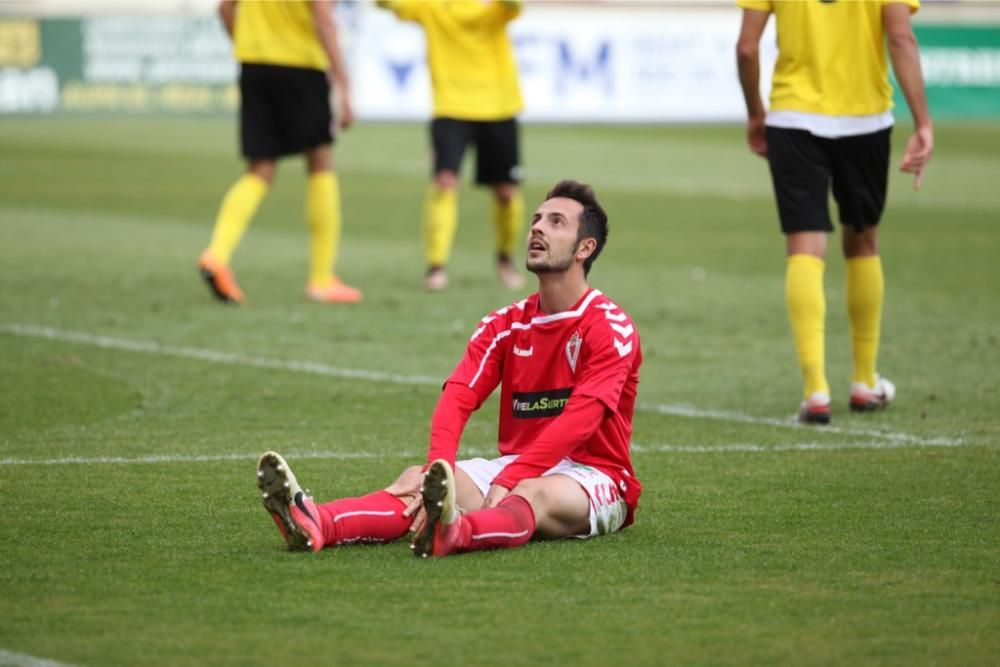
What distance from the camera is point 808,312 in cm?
775

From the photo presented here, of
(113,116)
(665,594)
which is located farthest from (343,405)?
(113,116)

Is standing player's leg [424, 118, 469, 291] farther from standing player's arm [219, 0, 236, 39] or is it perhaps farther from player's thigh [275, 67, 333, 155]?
standing player's arm [219, 0, 236, 39]

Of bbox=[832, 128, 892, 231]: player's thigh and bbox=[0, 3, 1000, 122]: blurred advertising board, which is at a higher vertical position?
bbox=[832, 128, 892, 231]: player's thigh

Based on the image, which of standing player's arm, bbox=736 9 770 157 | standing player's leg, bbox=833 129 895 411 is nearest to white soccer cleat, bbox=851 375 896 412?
standing player's leg, bbox=833 129 895 411

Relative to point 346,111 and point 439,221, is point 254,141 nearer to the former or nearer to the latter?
point 346,111

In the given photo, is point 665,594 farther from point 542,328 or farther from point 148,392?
point 148,392

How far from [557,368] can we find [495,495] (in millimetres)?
483

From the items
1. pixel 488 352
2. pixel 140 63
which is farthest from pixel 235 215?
pixel 140 63

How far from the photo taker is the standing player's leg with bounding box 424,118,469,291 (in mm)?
12422

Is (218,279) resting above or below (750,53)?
below

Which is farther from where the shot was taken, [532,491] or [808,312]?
[808,312]

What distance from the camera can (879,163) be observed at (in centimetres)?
793

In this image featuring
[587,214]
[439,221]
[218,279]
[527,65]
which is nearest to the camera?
[587,214]

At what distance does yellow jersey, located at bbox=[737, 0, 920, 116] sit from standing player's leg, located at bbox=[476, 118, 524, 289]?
481 cm
